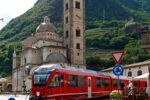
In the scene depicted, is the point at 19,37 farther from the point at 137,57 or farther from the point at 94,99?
the point at 94,99

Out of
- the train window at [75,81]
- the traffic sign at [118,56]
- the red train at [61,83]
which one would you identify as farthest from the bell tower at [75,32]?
the traffic sign at [118,56]

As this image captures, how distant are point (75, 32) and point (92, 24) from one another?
100 meters

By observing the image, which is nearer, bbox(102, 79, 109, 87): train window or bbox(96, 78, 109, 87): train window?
bbox(96, 78, 109, 87): train window

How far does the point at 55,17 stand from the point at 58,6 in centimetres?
1174

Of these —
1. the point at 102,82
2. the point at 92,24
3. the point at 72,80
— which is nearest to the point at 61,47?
the point at 102,82

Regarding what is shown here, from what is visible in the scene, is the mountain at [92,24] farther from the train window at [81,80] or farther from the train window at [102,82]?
the train window at [81,80]

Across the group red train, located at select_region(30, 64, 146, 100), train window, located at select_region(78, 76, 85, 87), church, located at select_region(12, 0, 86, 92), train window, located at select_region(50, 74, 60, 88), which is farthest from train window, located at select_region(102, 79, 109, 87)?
church, located at select_region(12, 0, 86, 92)

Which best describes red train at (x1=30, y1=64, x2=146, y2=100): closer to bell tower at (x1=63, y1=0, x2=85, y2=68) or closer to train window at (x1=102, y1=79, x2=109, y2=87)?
train window at (x1=102, y1=79, x2=109, y2=87)

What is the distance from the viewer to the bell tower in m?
77.4

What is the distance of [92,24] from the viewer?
177750 millimetres

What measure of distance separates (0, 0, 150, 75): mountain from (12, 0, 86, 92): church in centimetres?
4970

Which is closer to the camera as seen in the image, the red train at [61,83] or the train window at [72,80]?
the red train at [61,83]

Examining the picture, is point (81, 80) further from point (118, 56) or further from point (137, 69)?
point (137, 69)

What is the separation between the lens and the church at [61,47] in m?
76.6
